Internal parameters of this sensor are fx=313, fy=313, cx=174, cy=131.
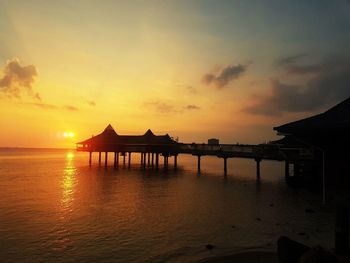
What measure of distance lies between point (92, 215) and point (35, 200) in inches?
288

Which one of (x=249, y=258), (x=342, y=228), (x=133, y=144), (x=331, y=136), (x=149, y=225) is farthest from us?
(x=133, y=144)

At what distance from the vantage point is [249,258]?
977cm

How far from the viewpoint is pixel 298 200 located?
22078 millimetres

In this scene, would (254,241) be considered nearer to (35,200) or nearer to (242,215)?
(242,215)

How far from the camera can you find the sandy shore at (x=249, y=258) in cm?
953

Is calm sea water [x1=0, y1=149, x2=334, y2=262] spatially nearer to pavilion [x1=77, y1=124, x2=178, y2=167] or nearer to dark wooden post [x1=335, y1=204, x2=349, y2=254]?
dark wooden post [x1=335, y1=204, x2=349, y2=254]

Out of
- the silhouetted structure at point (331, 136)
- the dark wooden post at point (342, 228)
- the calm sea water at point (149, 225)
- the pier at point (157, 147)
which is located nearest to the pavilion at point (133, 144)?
the pier at point (157, 147)

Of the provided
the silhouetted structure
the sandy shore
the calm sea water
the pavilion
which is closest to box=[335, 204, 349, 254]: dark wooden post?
the silhouetted structure

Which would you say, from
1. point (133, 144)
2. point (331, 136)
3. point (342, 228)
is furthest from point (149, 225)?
point (133, 144)

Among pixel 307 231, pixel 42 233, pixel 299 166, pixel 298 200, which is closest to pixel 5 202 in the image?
pixel 42 233

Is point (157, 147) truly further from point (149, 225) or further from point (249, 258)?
point (249, 258)

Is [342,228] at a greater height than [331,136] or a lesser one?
lesser

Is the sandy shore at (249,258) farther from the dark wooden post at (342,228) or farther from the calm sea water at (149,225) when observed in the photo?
the dark wooden post at (342,228)

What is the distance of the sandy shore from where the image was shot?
953 cm
